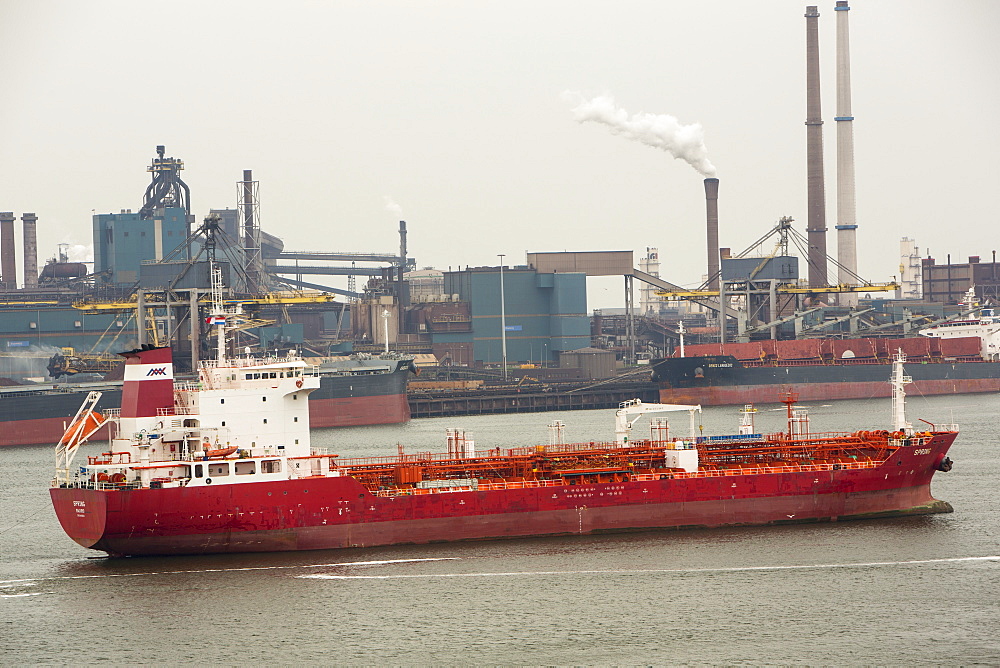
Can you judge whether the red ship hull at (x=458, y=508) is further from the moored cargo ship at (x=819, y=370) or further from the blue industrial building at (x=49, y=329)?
the blue industrial building at (x=49, y=329)

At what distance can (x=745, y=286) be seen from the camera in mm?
86750

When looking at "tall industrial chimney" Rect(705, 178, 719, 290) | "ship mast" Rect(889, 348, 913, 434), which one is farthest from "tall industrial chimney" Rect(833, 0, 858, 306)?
"ship mast" Rect(889, 348, 913, 434)

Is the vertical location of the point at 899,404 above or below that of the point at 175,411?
below

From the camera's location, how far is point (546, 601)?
2198 centimetres

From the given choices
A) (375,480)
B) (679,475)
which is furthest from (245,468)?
(679,475)

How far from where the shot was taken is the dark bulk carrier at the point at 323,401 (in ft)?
188

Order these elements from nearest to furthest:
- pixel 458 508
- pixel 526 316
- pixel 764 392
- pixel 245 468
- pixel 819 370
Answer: pixel 245 468
pixel 458 508
pixel 764 392
pixel 819 370
pixel 526 316

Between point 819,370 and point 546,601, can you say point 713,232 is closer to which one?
point 819,370

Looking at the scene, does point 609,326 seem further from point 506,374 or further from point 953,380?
point 953,380

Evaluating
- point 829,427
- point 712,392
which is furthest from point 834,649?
point 712,392

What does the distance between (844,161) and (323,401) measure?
54.5 meters

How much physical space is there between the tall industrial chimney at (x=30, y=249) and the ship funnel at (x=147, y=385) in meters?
86.3

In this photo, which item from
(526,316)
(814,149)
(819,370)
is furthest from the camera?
(526,316)

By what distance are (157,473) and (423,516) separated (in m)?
5.75
